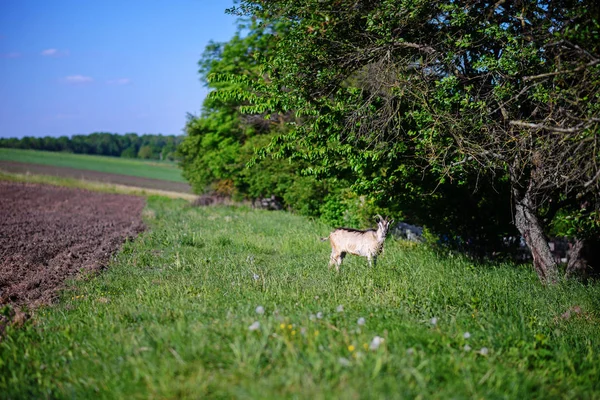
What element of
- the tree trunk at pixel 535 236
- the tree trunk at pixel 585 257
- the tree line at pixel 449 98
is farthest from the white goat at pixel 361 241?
the tree trunk at pixel 585 257

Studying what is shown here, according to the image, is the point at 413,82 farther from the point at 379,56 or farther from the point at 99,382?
the point at 99,382

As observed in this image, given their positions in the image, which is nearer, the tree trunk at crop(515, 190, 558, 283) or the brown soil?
the tree trunk at crop(515, 190, 558, 283)

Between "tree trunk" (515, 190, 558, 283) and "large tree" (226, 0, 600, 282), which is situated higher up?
"large tree" (226, 0, 600, 282)

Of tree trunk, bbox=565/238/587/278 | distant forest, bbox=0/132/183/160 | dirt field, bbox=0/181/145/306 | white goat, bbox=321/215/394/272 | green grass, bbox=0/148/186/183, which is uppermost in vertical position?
distant forest, bbox=0/132/183/160

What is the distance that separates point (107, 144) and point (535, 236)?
163 m

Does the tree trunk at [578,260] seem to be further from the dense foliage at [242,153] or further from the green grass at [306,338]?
the dense foliage at [242,153]

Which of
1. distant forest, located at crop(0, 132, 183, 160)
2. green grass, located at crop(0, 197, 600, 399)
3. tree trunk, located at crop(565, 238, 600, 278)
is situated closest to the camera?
green grass, located at crop(0, 197, 600, 399)

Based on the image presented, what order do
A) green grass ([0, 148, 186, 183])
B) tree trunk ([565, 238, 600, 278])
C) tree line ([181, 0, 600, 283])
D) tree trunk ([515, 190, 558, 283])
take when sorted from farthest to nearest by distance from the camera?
green grass ([0, 148, 186, 183]) < tree trunk ([565, 238, 600, 278]) < tree trunk ([515, 190, 558, 283]) < tree line ([181, 0, 600, 283])

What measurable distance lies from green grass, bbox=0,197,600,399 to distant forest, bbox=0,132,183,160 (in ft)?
357

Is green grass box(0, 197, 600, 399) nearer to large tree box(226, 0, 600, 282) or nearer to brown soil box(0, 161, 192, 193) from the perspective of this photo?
large tree box(226, 0, 600, 282)

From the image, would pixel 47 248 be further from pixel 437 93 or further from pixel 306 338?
pixel 306 338

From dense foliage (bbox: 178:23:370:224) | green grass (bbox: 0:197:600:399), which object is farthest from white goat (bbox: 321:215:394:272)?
dense foliage (bbox: 178:23:370:224)

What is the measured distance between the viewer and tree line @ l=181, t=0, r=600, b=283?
343 inches

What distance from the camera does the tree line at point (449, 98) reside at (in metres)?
8.72
